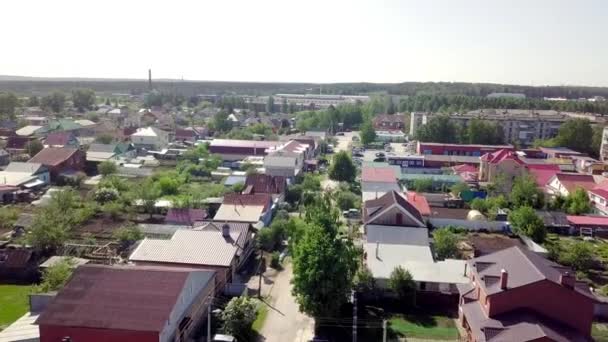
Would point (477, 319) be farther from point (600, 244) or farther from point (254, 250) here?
point (600, 244)

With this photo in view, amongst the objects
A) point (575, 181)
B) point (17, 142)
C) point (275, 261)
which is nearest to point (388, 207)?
point (275, 261)

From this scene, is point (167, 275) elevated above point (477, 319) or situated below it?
above

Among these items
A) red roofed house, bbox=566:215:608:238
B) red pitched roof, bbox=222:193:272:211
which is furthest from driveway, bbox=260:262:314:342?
red roofed house, bbox=566:215:608:238

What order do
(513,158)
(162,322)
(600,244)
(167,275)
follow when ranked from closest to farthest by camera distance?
(162,322)
(167,275)
(600,244)
(513,158)

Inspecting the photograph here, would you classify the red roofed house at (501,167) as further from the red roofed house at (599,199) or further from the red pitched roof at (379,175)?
the red pitched roof at (379,175)

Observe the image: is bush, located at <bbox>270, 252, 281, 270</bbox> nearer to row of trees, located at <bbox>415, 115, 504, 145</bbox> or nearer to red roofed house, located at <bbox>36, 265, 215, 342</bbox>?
red roofed house, located at <bbox>36, 265, 215, 342</bbox>

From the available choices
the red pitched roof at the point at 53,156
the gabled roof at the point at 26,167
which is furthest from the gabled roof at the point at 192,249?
the red pitched roof at the point at 53,156

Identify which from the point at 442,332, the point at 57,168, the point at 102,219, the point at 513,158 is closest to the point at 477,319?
the point at 442,332
